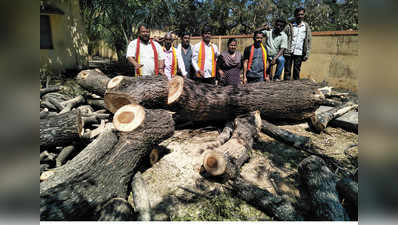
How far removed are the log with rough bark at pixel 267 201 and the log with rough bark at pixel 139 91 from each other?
1702mm

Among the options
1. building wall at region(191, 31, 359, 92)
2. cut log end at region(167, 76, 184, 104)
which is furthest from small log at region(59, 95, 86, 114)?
building wall at region(191, 31, 359, 92)

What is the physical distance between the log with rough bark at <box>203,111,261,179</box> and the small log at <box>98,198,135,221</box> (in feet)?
3.51

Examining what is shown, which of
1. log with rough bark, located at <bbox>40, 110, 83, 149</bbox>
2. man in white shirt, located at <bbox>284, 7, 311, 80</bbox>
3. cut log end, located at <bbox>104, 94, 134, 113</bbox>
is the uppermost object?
man in white shirt, located at <bbox>284, 7, 311, 80</bbox>

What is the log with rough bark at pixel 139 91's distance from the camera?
3.28 metres

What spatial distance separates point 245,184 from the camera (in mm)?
2584

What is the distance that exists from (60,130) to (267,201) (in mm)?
2886

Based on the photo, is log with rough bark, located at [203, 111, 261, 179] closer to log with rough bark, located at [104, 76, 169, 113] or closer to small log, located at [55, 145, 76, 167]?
log with rough bark, located at [104, 76, 169, 113]

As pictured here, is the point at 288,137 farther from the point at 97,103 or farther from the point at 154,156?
the point at 97,103

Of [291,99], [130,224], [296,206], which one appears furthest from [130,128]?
[291,99]

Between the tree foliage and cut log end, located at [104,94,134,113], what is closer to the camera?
cut log end, located at [104,94,134,113]

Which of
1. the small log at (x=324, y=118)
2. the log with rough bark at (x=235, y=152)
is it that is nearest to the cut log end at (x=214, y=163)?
the log with rough bark at (x=235, y=152)

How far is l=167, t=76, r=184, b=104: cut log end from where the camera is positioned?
3.51 m
